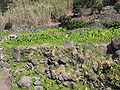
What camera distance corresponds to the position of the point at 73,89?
11016 mm

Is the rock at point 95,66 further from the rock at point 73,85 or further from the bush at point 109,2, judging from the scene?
the bush at point 109,2

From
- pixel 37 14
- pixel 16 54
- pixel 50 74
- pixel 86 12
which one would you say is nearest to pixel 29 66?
pixel 16 54

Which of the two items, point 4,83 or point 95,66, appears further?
point 4,83

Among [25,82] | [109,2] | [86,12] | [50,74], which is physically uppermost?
Result: [109,2]

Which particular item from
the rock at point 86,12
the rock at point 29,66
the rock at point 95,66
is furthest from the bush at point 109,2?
the rock at point 29,66

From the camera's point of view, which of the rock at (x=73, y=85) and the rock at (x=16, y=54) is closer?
the rock at (x=73, y=85)

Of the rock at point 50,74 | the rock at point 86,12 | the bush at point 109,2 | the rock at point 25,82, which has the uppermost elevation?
the bush at point 109,2

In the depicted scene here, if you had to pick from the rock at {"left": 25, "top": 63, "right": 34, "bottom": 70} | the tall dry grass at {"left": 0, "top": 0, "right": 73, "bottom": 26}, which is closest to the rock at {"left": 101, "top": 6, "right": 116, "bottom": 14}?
the tall dry grass at {"left": 0, "top": 0, "right": 73, "bottom": 26}

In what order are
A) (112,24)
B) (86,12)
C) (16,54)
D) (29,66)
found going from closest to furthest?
(29,66), (16,54), (112,24), (86,12)

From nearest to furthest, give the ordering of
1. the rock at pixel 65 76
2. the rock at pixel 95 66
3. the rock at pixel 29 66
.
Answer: the rock at pixel 95 66 < the rock at pixel 65 76 < the rock at pixel 29 66

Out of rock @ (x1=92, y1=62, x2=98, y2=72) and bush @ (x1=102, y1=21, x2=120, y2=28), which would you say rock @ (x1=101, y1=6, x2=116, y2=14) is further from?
rock @ (x1=92, y1=62, x2=98, y2=72)

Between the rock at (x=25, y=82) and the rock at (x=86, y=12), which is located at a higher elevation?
the rock at (x=86, y=12)

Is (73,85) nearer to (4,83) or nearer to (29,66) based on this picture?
(29,66)

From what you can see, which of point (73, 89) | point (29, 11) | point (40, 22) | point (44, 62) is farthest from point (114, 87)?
point (29, 11)
